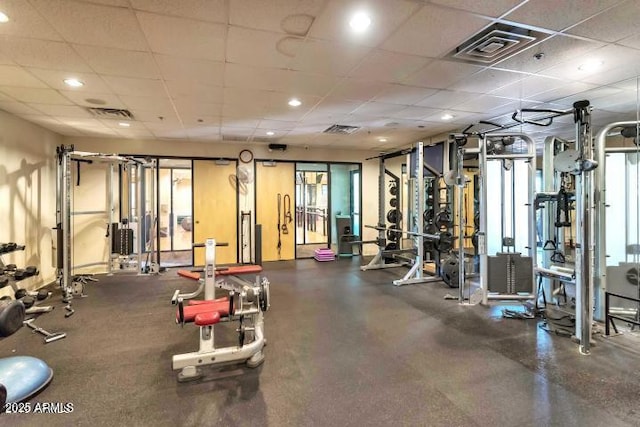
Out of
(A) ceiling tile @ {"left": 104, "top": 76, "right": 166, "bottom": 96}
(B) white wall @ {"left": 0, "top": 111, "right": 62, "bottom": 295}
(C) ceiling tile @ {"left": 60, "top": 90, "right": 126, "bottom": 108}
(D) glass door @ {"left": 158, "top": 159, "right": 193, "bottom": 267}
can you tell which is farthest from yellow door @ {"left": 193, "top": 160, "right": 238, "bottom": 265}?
(A) ceiling tile @ {"left": 104, "top": 76, "right": 166, "bottom": 96}

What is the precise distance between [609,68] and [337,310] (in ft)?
12.9

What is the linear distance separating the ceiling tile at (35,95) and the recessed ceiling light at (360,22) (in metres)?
3.61

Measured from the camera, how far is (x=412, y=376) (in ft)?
8.57

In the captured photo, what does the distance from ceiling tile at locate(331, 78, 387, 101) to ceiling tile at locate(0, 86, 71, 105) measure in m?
3.36

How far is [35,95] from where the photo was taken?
3955 millimetres

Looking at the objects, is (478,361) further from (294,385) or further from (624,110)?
(624,110)

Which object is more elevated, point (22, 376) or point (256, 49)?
point (256, 49)

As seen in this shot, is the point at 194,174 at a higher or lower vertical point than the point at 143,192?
higher

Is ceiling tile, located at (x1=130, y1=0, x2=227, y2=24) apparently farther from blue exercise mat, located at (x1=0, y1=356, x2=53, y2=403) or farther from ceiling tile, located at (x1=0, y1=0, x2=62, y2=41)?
blue exercise mat, located at (x1=0, y1=356, x2=53, y2=403)

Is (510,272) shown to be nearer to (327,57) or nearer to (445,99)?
(445,99)

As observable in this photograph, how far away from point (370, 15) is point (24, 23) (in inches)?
98.8

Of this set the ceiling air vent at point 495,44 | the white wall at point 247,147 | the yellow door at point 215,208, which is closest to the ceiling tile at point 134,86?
the ceiling air vent at point 495,44

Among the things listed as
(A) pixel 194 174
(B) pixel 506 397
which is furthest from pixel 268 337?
(A) pixel 194 174

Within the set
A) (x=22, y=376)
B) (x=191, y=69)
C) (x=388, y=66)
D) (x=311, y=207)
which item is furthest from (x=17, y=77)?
(x=311, y=207)
